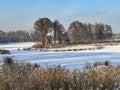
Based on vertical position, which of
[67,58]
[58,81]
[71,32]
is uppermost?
[71,32]

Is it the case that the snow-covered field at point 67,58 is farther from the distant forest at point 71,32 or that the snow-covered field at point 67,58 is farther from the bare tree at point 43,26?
the bare tree at point 43,26

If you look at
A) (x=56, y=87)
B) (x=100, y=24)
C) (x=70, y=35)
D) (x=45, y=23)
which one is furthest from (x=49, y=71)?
(x=100, y=24)

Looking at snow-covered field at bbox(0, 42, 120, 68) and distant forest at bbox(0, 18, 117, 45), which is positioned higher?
distant forest at bbox(0, 18, 117, 45)

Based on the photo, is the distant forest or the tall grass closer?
the tall grass

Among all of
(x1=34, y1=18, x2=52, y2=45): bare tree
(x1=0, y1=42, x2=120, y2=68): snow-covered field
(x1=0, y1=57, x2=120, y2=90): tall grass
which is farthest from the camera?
(x1=34, y1=18, x2=52, y2=45): bare tree

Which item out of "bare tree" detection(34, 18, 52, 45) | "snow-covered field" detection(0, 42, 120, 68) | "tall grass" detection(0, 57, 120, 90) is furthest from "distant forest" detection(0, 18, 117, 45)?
"tall grass" detection(0, 57, 120, 90)

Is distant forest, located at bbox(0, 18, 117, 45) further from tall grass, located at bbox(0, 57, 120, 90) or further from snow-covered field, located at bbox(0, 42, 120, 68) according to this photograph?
tall grass, located at bbox(0, 57, 120, 90)

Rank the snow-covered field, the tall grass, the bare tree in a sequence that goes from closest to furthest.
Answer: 1. the tall grass
2. the snow-covered field
3. the bare tree

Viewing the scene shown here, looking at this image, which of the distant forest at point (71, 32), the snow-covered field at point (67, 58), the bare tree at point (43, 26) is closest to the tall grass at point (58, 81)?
the snow-covered field at point (67, 58)

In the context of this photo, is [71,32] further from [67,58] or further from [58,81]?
[58,81]

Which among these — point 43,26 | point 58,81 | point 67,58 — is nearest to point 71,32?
point 43,26

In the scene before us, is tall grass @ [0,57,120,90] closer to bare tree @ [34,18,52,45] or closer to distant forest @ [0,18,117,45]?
distant forest @ [0,18,117,45]

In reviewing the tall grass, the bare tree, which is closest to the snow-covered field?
the tall grass

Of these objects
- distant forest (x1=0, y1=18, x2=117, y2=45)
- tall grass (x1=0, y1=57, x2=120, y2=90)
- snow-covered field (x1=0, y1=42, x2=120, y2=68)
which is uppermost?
distant forest (x1=0, y1=18, x2=117, y2=45)
